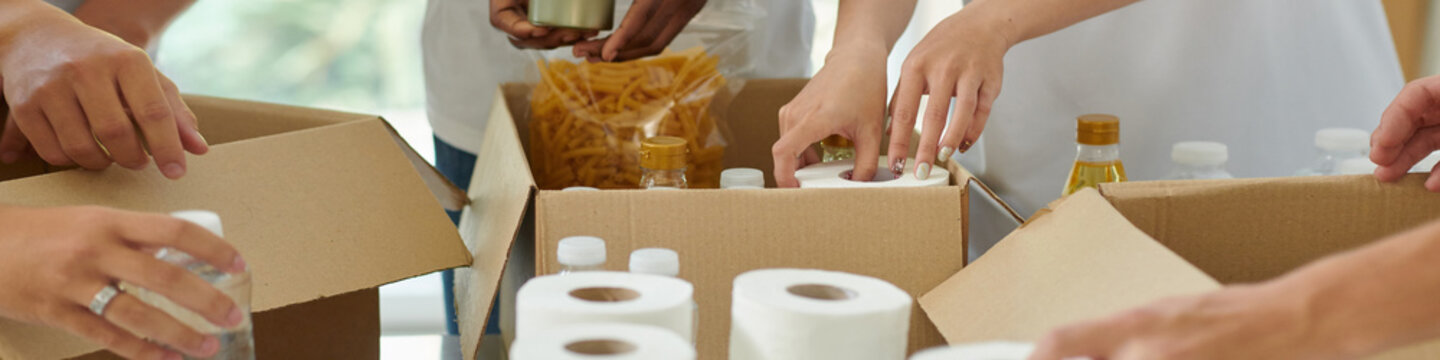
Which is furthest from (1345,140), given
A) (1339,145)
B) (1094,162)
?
(1094,162)

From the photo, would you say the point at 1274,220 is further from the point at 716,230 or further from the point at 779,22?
the point at 779,22

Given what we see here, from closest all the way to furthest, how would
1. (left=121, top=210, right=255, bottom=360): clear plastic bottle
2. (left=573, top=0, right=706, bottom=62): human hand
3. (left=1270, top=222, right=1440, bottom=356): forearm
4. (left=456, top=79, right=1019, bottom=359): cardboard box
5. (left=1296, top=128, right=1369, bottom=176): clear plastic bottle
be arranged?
1. (left=1270, top=222, right=1440, bottom=356): forearm
2. (left=121, top=210, right=255, bottom=360): clear plastic bottle
3. (left=456, top=79, right=1019, bottom=359): cardboard box
4. (left=1296, top=128, right=1369, bottom=176): clear plastic bottle
5. (left=573, top=0, right=706, bottom=62): human hand

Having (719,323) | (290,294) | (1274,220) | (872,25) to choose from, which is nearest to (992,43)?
(872,25)

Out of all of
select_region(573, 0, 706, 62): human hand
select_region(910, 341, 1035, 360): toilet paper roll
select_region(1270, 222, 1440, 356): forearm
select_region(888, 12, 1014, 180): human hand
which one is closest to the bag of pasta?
select_region(573, 0, 706, 62): human hand

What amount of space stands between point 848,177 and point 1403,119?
18.3 inches

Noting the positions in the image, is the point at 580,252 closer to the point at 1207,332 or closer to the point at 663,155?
the point at 663,155

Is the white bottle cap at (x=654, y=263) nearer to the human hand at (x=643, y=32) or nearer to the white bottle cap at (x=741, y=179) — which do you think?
the white bottle cap at (x=741, y=179)

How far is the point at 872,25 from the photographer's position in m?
1.31

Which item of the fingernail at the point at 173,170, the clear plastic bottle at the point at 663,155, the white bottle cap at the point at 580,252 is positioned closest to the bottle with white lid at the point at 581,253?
the white bottle cap at the point at 580,252

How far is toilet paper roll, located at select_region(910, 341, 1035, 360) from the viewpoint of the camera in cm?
61

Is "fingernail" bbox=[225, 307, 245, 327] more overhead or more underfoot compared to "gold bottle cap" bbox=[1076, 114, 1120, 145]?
more underfoot

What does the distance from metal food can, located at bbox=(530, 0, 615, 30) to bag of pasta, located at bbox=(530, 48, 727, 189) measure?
89 mm

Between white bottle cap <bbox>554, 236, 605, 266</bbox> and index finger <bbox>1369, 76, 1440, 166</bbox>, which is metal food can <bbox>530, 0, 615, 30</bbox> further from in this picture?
index finger <bbox>1369, 76, 1440, 166</bbox>

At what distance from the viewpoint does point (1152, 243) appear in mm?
772
